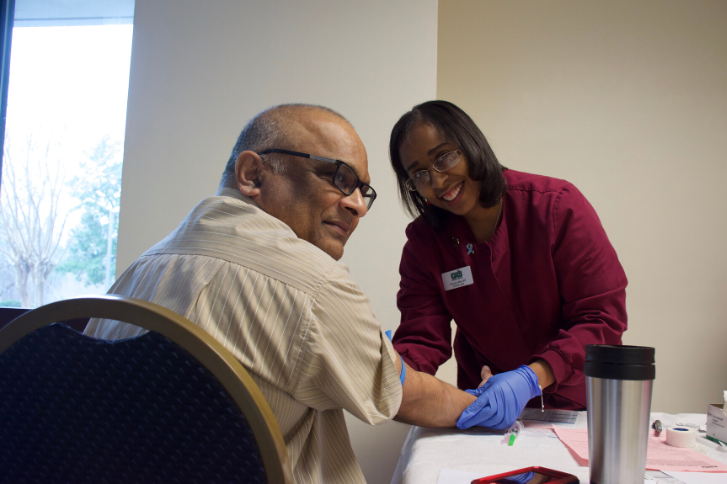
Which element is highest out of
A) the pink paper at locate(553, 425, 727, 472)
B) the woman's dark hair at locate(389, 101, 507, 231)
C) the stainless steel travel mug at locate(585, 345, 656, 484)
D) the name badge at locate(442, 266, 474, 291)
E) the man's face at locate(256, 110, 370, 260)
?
the woman's dark hair at locate(389, 101, 507, 231)

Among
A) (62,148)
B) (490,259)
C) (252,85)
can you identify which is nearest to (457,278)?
(490,259)

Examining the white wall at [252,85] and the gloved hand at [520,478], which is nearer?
the gloved hand at [520,478]

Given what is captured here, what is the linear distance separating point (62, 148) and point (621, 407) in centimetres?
303

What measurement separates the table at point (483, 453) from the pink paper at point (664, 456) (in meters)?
0.02

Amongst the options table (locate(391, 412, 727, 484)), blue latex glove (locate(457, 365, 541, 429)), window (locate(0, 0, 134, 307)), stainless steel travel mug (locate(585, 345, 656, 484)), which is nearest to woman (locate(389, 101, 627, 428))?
blue latex glove (locate(457, 365, 541, 429))

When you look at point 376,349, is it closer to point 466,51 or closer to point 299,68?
point 299,68

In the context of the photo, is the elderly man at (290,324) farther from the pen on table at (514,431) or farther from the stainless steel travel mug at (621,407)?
the stainless steel travel mug at (621,407)

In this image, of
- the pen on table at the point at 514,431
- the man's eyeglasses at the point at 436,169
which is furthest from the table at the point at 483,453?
the man's eyeglasses at the point at 436,169

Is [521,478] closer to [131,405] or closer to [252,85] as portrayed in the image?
[131,405]

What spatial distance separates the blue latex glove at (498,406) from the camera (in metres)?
0.93

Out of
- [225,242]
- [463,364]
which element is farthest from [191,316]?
[463,364]

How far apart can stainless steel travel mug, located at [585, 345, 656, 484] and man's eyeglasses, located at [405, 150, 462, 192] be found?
2.75 feet

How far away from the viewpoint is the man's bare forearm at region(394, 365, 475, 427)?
852 millimetres

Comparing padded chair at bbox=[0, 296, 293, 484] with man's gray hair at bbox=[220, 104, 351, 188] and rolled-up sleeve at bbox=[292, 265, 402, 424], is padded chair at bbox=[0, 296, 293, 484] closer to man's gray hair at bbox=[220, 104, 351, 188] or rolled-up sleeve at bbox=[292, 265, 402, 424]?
rolled-up sleeve at bbox=[292, 265, 402, 424]
